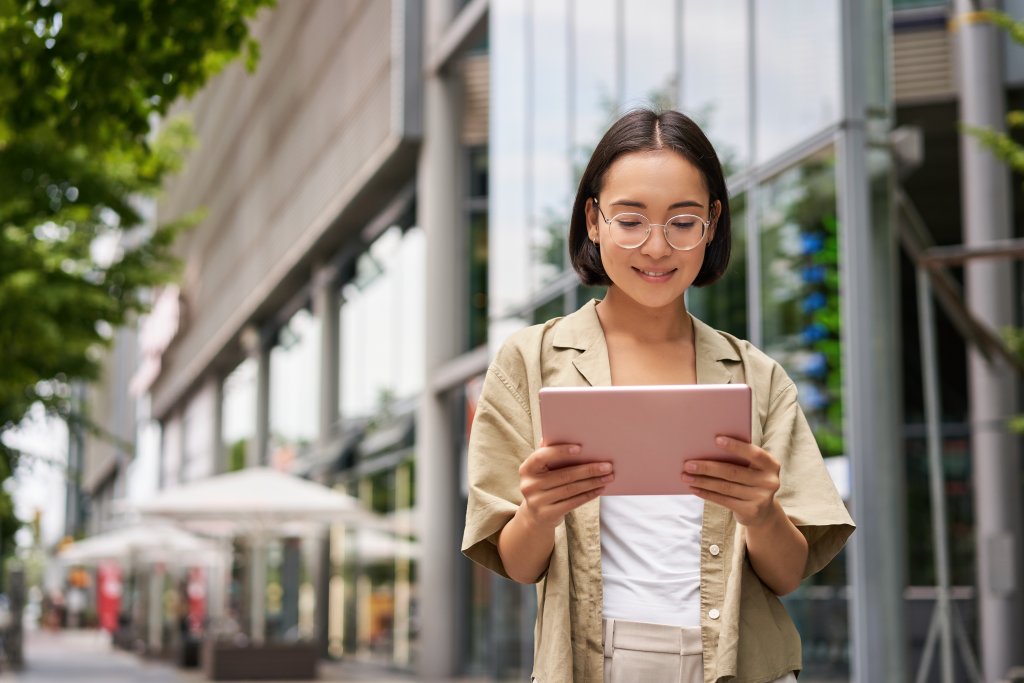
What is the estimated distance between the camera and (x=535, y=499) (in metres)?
2.20

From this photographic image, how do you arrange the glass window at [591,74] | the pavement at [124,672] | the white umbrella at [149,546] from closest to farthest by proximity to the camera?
the glass window at [591,74]
the pavement at [124,672]
the white umbrella at [149,546]

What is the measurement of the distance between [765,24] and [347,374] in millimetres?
19097

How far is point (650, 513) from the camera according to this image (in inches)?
94.8

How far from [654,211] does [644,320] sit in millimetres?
221

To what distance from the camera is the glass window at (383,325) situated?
2325 centimetres

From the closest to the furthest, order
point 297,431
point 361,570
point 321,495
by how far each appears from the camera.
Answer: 1. point 321,495
2. point 361,570
3. point 297,431

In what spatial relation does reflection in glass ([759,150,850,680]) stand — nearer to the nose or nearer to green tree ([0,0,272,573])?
green tree ([0,0,272,573])

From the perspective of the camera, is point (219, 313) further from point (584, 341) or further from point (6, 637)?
point (584, 341)

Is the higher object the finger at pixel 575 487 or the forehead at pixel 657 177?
the forehead at pixel 657 177

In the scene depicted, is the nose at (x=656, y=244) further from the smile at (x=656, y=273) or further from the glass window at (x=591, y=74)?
the glass window at (x=591, y=74)

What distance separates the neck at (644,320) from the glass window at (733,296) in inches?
295

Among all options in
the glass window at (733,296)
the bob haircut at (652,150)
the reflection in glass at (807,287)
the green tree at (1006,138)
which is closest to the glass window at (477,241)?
the glass window at (733,296)

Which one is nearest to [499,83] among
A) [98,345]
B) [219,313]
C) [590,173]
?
[98,345]

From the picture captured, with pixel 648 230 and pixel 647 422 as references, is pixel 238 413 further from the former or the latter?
pixel 647 422
